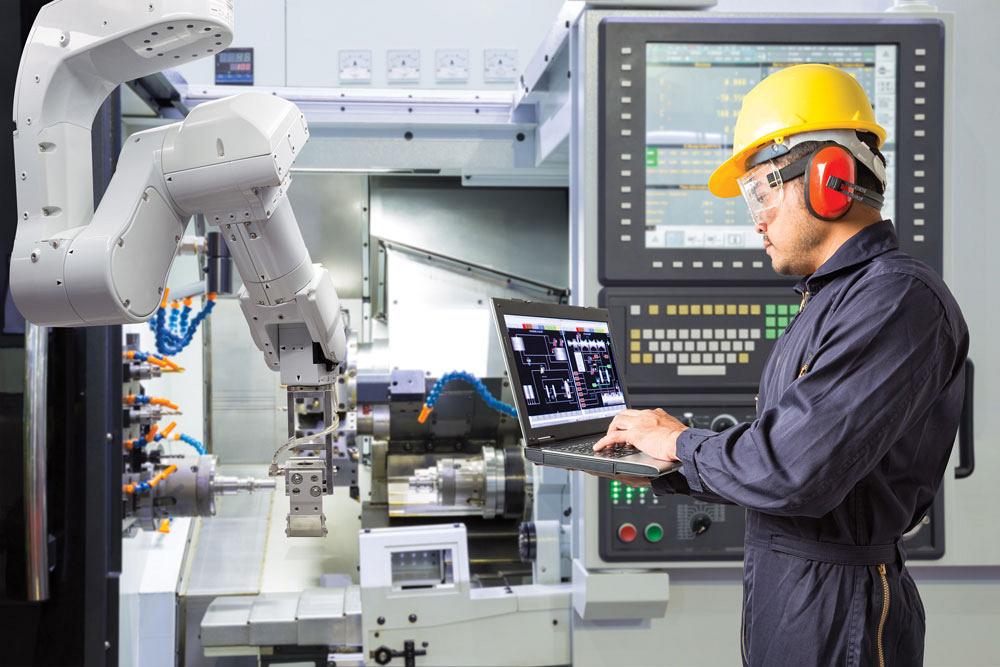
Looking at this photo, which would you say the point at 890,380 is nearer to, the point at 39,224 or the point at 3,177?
the point at 39,224

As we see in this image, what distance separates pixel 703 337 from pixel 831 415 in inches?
38.3

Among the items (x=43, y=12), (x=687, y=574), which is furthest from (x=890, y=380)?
(x=43, y=12)

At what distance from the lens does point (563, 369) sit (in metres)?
1.79

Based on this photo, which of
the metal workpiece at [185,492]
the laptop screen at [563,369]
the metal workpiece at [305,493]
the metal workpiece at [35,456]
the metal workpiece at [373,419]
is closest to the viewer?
the laptop screen at [563,369]

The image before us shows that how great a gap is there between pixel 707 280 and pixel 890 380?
990 millimetres

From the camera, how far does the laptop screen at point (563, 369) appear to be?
1.68 meters

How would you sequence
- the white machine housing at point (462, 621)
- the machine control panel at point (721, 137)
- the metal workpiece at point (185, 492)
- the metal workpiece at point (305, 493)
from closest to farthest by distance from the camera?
the metal workpiece at point (305, 493)
the machine control panel at point (721, 137)
the white machine housing at point (462, 621)
the metal workpiece at point (185, 492)

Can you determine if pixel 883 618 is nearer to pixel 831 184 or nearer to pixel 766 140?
pixel 831 184

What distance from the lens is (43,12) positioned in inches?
53.4

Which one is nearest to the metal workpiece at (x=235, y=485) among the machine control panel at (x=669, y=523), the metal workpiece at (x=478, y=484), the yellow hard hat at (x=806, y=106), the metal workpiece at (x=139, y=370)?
the metal workpiece at (x=139, y=370)

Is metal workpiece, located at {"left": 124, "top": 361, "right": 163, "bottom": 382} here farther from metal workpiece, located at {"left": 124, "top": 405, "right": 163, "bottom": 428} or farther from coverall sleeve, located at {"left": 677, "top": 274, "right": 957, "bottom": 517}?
coverall sleeve, located at {"left": 677, "top": 274, "right": 957, "bottom": 517}

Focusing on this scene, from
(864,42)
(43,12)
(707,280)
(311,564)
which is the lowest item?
(311,564)

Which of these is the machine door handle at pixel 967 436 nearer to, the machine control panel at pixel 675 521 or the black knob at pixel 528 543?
the machine control panel at pixel 675 521

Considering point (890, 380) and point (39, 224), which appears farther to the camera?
point (39, 224)
